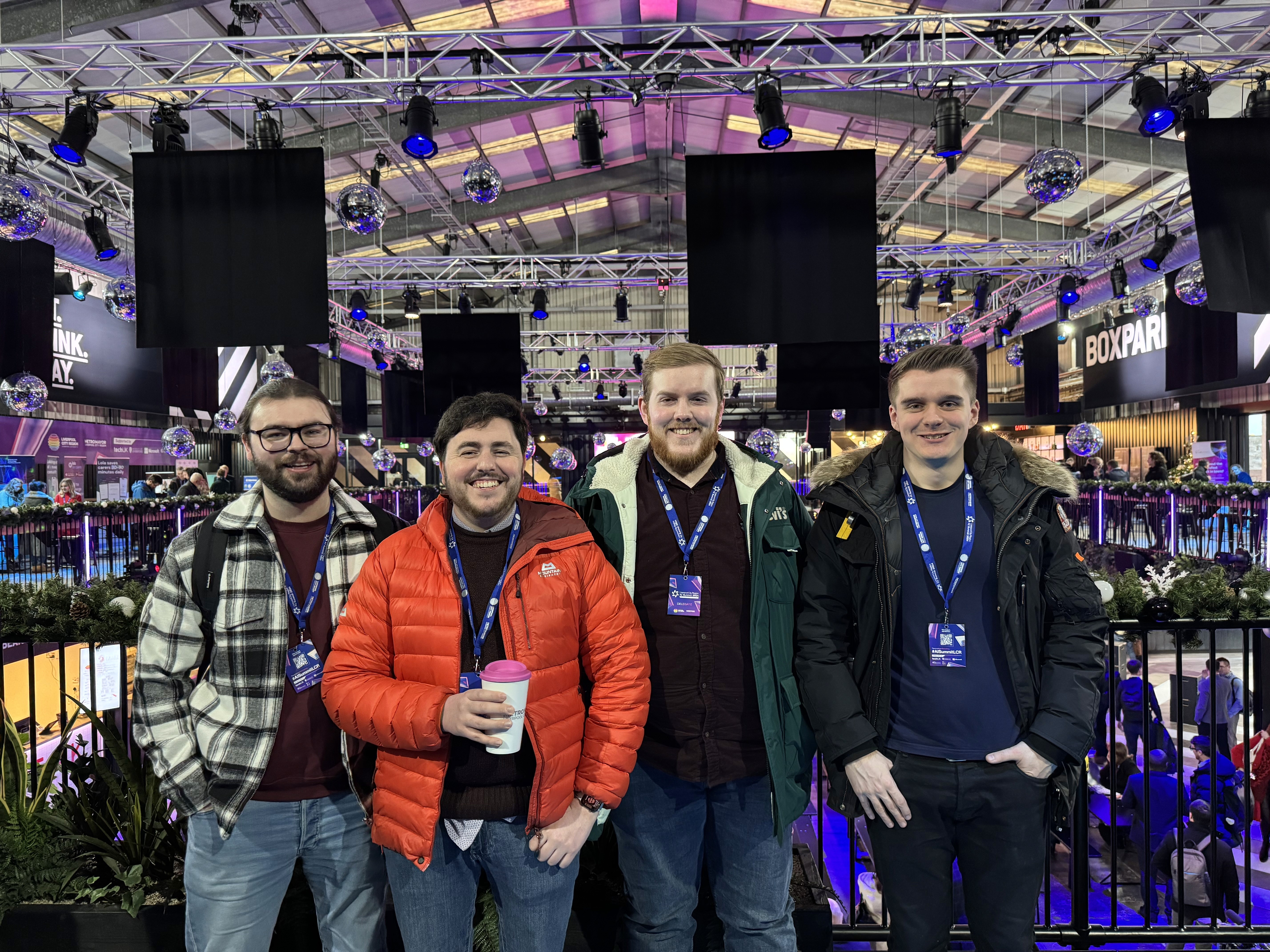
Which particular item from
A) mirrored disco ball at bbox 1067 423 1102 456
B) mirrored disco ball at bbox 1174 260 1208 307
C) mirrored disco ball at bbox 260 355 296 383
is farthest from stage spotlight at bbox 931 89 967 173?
mirrored disco ball at bbox 260 355 296 383

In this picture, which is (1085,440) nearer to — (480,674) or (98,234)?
(480,674)

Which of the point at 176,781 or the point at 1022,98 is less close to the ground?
the point at 1022,98

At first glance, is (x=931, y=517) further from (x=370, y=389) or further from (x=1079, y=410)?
(x=370, y=389)

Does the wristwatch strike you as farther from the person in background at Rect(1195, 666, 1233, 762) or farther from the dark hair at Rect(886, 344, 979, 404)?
the person in background at Rect(1195, 666, 1233, 762)

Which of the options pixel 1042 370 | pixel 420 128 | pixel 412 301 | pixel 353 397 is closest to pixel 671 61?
pixel 420 128

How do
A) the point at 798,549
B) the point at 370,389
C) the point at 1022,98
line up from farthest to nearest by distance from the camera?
the point at 370,389
the point at 1022,98
the point at 798,549

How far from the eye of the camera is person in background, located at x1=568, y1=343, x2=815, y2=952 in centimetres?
189

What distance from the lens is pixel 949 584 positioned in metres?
1.90

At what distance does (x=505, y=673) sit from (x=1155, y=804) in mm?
4264

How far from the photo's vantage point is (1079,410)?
65.6ft

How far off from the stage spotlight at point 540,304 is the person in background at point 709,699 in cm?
1041

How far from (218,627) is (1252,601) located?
11.3ft

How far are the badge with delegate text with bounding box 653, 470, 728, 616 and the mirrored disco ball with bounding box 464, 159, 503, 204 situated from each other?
4938mm

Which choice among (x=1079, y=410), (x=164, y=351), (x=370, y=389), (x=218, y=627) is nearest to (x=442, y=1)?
(x=164, y=351)
